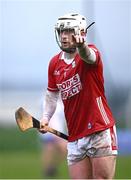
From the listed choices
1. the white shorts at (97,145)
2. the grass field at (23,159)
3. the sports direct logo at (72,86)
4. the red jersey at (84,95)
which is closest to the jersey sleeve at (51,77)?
the red jersey at (84,95)

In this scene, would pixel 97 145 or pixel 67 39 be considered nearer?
pixel 67 39

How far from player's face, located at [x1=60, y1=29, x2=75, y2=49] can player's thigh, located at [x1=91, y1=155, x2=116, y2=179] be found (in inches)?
40.8

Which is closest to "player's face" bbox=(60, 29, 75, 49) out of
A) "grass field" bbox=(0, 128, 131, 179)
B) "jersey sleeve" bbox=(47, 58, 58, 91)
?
"jersey sleeve" bbox=(47, 58, 58, 91)

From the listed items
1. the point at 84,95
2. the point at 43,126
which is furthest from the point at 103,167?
the point at 43,126

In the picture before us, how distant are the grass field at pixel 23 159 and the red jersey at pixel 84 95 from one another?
625 centimetres

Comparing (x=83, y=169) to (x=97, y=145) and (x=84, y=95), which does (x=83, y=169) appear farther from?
(x=84, y=95)

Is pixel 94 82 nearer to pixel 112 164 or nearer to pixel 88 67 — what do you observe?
pixel 88 67

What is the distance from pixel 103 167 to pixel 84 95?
66cm

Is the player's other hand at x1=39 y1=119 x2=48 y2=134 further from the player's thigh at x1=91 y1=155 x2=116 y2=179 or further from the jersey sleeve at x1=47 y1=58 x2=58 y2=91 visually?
the player's thigh at x1=91 y1=155 x2=116 y2=179

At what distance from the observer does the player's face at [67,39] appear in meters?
8.30

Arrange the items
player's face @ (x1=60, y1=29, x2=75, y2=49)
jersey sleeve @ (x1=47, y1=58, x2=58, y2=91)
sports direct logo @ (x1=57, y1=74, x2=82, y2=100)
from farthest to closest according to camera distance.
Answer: jersey sleeve @ (x1=47, y1=58, x2=58, y2=91)
sports direct logo @ (x1=57, y1=74, x2=82, y2=100)
player's face @ (x1=60, y1=29, x2=75, y2=49)

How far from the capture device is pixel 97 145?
8.42m

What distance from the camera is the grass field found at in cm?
1591

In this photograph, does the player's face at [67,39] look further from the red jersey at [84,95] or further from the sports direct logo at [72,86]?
the sports direct logo at [72,86]
